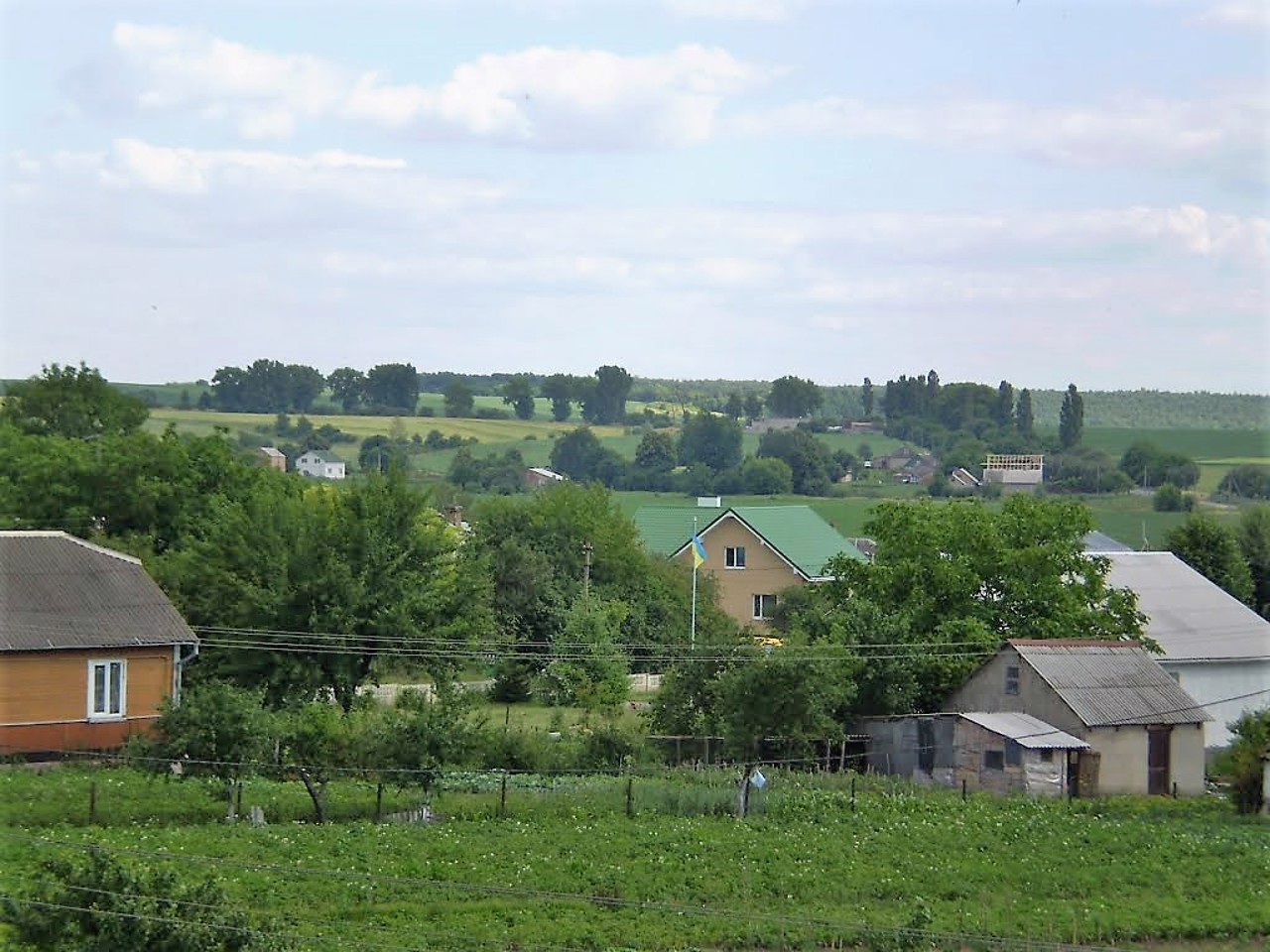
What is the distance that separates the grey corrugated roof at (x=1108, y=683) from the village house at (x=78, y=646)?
Result: 61.4 ft

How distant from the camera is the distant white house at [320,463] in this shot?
350ft

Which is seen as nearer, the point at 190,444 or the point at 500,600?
the point at 190,444

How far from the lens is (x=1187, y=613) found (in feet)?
160

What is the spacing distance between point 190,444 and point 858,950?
2892 centimetres

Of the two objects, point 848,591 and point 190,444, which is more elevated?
point 190,444

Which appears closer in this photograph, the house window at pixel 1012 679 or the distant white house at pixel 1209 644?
the house window at pixel 1012 679

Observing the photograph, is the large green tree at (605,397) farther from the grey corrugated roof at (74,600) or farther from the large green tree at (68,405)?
the grey corrugated roof at (74,600)

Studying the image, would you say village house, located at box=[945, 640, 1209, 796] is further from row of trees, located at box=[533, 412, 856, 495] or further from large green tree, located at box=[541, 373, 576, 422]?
large green tree, located at box=[541, 373, 576, 422]

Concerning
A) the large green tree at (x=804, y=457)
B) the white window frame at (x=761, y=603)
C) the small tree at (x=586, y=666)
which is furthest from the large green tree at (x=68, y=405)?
the large green tree at (x=804, y=457)

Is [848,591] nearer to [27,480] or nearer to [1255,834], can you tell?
[1255,834]

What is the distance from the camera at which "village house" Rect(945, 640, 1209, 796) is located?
35938 mm

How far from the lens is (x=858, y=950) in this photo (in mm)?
21094

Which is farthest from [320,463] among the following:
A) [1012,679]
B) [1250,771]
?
[1250,771]

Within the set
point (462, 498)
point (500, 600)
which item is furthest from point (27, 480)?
point (462, 498)
